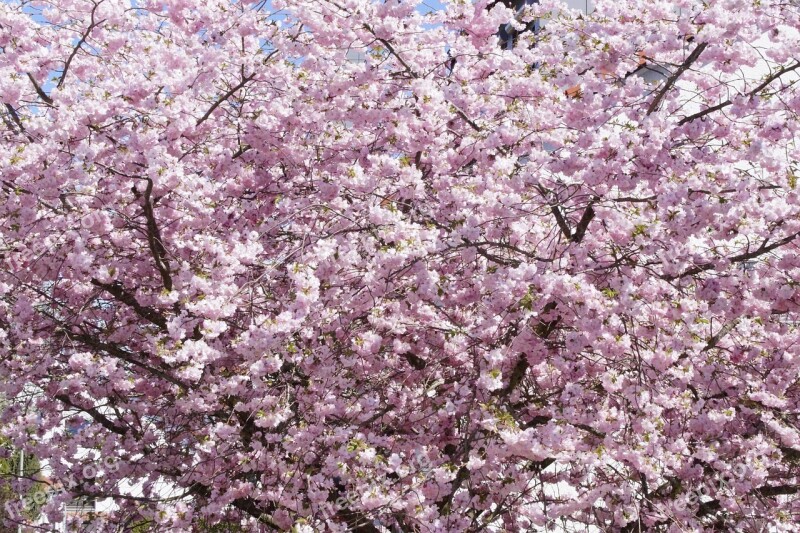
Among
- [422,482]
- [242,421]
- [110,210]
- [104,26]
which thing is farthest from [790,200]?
[104,26]

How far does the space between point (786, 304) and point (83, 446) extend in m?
5.10

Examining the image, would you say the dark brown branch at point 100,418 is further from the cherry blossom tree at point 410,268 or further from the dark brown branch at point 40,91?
the dark brown branch at point 40,91

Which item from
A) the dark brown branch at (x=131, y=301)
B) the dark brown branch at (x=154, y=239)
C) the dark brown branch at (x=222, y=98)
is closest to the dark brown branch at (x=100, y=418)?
the dark brown branch at (x=131, y=301)

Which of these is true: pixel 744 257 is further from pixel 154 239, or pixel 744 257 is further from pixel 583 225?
pixel 154 239

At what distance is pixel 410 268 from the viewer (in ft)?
16.4

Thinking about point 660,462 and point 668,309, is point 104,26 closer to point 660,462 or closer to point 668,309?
point 668,309

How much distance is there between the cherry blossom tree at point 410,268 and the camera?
4.82 metres

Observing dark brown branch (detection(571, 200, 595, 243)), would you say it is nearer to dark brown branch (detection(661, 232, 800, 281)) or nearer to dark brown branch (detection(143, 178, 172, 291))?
dark brown branch (detection(661, 232, 800, 281))

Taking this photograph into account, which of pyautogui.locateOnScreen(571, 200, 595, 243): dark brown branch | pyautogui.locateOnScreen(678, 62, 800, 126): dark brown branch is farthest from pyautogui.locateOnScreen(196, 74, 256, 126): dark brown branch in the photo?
pyautogui.locateOnScreen(678, 62, 800, 126): dark brown branch

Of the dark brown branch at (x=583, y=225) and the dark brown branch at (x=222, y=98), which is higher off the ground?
the dark brown branch at (x=222, y=98)

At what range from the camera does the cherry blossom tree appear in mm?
4816

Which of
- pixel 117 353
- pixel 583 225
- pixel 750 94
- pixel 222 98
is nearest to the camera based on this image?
pixel 750 94

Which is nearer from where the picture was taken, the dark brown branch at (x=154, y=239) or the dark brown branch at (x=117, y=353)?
the dark brown branch at (x=154, y=239)

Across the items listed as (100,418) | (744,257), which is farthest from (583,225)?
(100,418)
